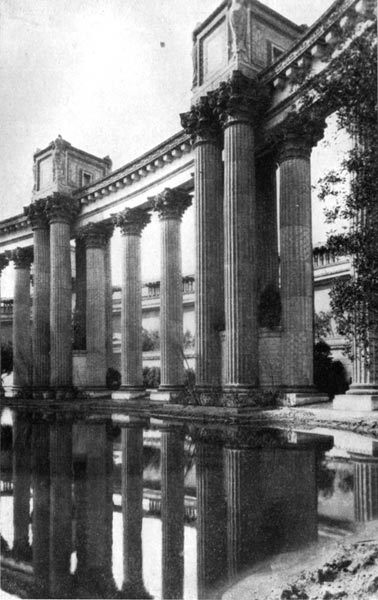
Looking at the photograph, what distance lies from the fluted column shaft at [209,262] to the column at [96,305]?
13.9m

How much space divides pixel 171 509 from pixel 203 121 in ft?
58.5

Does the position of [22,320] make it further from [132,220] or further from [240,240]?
[240,240]

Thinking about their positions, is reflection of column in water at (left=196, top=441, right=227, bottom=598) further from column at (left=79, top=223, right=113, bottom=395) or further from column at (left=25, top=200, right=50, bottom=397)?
column at (left=25, top=200, right=50, bottom=397)

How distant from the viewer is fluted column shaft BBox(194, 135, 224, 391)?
22281 millimetres

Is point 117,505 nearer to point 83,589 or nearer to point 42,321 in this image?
point 83,589

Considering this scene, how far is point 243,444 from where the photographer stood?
1314 cm

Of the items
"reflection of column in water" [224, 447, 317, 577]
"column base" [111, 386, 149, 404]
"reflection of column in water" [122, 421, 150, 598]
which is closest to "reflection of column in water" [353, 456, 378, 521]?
"reflection of column in water" [224, 447, 317, 577]

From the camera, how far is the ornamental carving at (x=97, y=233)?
35.4 metres

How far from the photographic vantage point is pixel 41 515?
25.5 feet

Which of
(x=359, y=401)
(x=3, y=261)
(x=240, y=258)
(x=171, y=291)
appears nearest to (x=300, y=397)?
(x=359, y=401)

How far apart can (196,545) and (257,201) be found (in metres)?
19.5

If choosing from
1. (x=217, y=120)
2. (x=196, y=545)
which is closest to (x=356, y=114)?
(x=196, y=545)

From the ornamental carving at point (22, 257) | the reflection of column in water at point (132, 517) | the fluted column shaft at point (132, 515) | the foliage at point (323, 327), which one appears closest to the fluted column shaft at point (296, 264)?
the reflection of column in water at point (132, 517)

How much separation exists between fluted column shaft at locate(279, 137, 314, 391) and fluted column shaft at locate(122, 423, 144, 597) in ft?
27.1
